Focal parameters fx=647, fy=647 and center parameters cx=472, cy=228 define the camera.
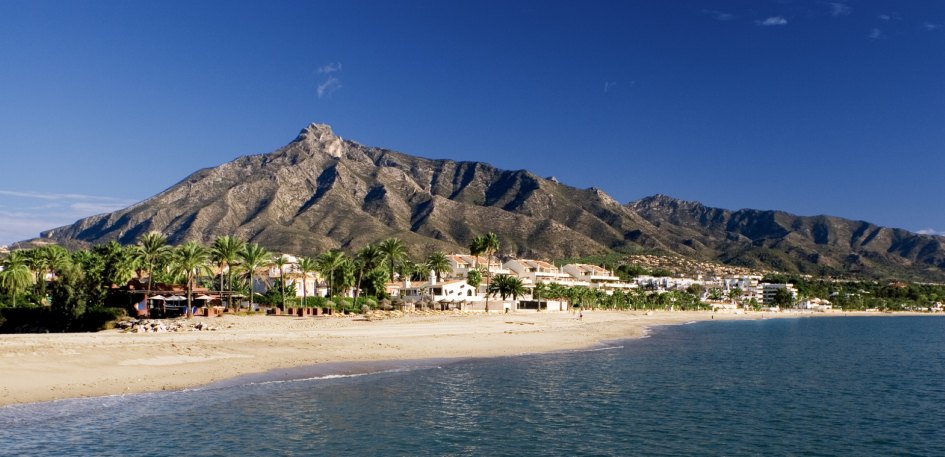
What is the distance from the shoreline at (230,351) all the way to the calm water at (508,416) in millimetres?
2758

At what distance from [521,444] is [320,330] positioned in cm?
3657

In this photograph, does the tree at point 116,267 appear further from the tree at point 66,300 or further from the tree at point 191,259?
the tree at point 66,300

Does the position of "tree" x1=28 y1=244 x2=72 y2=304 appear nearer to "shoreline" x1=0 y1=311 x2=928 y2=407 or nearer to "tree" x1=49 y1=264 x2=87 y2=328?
"tree" x1=49 y1=264 x2=87 y2=328

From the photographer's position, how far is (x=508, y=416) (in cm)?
2747

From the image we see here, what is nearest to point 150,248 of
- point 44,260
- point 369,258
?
point 44,260

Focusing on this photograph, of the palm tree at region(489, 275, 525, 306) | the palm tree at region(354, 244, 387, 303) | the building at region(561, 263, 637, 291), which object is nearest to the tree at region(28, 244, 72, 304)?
the palm tree at region(354, 244, 387, 303)

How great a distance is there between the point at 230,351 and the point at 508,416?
21.9m

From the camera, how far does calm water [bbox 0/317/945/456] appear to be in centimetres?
2189

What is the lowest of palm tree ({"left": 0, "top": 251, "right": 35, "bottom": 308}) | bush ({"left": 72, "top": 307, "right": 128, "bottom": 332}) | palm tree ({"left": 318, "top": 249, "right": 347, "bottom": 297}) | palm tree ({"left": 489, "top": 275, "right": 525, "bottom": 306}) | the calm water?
the calm water

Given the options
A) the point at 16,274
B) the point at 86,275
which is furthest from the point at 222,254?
the point at 16,274

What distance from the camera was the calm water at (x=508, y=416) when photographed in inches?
862

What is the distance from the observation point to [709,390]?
1401 inches

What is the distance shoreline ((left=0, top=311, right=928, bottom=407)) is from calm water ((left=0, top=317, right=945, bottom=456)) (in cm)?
276

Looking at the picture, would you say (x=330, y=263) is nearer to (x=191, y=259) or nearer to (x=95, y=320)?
(x=191, y=259)
